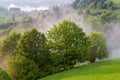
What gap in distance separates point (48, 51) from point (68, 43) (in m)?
5.91

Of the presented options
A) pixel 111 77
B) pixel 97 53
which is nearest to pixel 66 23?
pixel 97 53

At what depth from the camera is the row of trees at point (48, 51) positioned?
5981 cm

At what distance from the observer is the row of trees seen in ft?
196

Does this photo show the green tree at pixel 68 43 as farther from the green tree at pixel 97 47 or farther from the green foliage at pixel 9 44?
the green foliage at pixel 9 44

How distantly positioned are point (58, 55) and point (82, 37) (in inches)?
285

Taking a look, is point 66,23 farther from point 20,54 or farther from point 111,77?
point 111,77

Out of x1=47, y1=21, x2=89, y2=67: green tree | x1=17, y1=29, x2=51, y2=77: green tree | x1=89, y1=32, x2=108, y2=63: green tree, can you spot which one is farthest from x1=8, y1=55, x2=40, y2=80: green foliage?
x1=89, y1=32, x2=108, y2=63: green tree

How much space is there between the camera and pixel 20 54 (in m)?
62.1

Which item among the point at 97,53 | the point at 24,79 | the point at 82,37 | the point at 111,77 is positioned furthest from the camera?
the point at 97,53

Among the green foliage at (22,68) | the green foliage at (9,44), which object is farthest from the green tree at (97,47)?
the green foliage at (22,68)

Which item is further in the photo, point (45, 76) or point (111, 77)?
point (45, 76)

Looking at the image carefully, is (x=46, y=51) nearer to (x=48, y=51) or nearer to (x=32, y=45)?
(x=48, y=51)

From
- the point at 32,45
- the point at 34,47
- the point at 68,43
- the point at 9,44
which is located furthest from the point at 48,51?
the point at 9,44

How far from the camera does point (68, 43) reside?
68.0m
